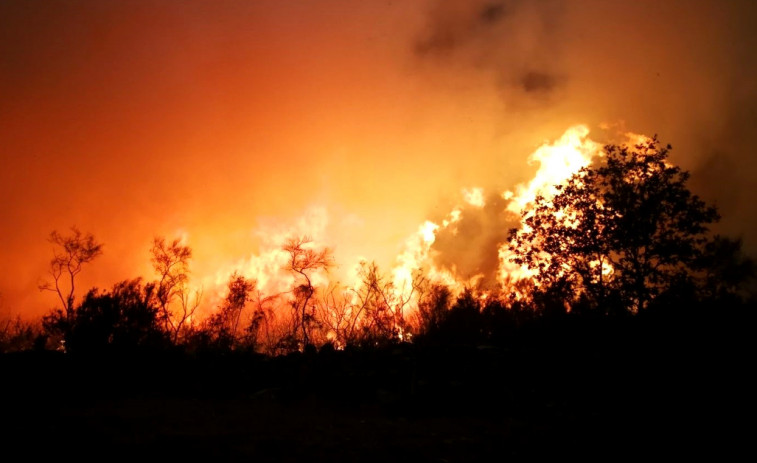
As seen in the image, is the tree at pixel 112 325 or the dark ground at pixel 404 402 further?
the tree at pixel 112 325

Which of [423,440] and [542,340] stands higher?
[542,340]

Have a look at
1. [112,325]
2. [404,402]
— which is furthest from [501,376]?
[112,325]

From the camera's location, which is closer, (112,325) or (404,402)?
(404,402)

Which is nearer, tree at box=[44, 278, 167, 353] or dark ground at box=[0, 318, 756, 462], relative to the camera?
dark ground at box=[0, 318, 756, 462]

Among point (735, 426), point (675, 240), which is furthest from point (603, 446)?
point (675, 240)

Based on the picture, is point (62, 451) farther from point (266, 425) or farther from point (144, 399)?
point (144, 399)

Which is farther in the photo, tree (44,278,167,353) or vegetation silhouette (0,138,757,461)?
tree (44,278,167,353)

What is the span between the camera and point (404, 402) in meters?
12.2

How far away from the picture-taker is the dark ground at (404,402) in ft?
24.4

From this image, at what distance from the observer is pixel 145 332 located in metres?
23.7

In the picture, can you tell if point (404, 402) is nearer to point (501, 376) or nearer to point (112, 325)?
point (501, 376)

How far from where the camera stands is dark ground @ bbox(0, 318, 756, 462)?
744 centimetres

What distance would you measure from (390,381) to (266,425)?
5408 mm

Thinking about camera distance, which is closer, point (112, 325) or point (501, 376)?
point (501, 376)
